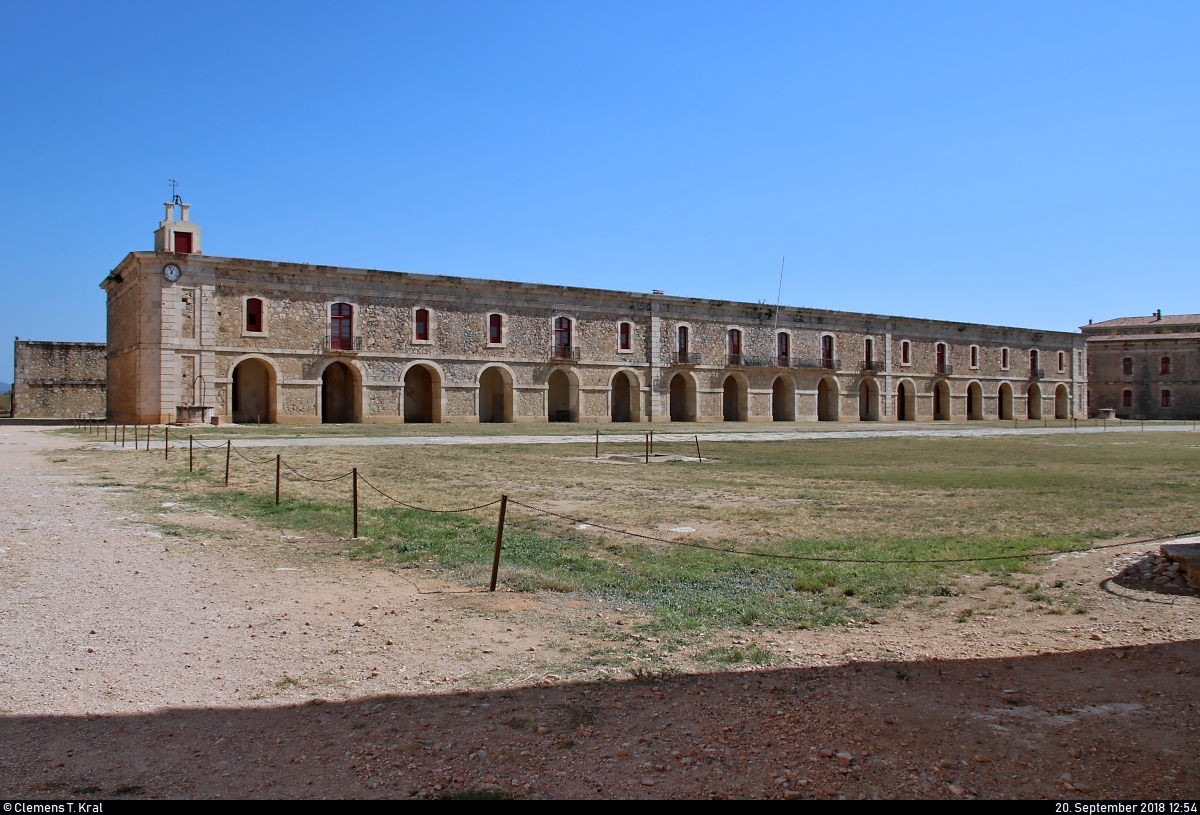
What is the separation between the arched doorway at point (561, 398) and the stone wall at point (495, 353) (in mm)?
95

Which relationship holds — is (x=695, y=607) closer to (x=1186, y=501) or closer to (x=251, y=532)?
(x=251, y=532)

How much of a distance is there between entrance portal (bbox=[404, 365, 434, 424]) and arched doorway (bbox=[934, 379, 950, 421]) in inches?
1302

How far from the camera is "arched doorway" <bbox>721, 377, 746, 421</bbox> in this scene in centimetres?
4506

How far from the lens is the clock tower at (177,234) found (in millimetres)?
32688

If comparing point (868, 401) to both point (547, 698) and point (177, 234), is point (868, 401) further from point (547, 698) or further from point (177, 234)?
point (547, 698)

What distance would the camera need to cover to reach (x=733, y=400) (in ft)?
153

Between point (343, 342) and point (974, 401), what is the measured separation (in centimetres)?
4130

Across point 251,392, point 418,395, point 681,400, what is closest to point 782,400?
point 681,400

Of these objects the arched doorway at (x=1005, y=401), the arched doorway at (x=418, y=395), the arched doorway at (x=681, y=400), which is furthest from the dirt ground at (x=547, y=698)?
the arched doorway at (x=1005, y=401)

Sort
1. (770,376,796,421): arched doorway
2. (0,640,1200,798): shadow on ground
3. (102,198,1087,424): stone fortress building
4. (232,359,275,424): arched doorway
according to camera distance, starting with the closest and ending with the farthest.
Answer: (0,640,1200,798): shadow on ground → (102,198,1087,424): stone fortress building → (232,359,275,424): arched doorway → (770,376,796,421): arched doorway

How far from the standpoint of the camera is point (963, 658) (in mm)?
4680

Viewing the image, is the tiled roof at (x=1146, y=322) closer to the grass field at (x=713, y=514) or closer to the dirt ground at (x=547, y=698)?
the grass field at (x=713, y=514)

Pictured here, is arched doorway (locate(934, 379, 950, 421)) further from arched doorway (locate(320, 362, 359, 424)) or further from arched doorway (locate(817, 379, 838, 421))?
arched doorway (locate(320, 362, 359, 424))

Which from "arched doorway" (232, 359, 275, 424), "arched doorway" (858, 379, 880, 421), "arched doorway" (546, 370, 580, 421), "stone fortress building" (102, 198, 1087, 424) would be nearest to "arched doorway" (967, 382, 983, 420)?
"stone fortress building" (102, 198, 1087, 424)
